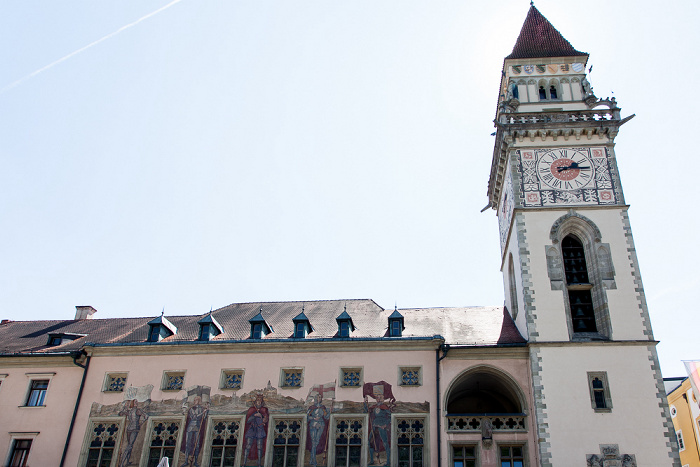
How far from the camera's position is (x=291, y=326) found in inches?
939

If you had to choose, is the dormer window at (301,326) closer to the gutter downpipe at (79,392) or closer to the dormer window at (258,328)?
the dormer window at (258,328)

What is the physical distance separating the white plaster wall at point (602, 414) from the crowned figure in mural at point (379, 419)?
15.9ft

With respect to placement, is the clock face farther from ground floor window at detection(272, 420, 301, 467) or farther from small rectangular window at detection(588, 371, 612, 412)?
ground floor window at detection(272, 420, 301, 467)

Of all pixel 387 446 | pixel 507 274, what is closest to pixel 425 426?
pixel 387 446

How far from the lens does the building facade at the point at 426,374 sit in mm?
19344

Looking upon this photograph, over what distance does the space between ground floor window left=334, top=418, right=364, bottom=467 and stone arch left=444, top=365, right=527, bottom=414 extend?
9.60 feet

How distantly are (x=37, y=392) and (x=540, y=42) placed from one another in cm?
2577

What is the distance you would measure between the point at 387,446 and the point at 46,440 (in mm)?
11531

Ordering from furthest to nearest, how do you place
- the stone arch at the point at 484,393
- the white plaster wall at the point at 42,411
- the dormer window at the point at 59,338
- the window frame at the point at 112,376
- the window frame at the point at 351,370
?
1. the dormer window at the point at 59,338
2. the window frame at the point at 112,376
3. the white plaster wall at the point at 42,411
4. the window frame at the point at 351,370
5. the stone arch at the point at 484,393

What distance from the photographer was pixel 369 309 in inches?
992

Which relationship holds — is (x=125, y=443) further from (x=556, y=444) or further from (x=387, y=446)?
(x=556, y=444)

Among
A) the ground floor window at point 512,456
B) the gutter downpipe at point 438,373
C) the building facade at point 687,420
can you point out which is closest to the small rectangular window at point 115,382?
the gutter downpipe at point 438,373

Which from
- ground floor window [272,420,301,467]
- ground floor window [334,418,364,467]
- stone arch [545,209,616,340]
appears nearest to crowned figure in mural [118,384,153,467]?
ground floor window [272,420,301,467]

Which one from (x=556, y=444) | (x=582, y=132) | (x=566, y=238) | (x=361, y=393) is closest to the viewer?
(x=556, y=444)
